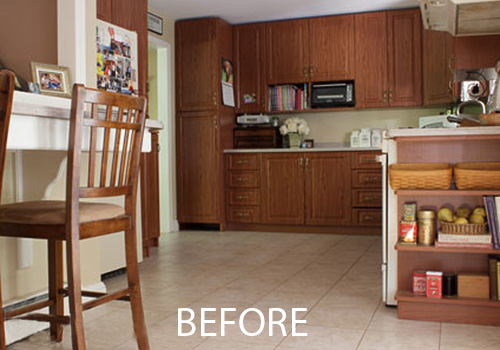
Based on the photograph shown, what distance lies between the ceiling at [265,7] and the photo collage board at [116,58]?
4.85 ft

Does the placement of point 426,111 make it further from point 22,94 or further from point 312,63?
point 22,94

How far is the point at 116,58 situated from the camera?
13.0 feet

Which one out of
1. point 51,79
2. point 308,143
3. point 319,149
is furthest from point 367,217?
point 51,79

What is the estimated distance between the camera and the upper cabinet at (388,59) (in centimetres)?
565

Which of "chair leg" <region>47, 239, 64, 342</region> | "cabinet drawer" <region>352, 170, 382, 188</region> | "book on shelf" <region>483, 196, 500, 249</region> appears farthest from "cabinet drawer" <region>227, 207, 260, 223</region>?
"chair leg" <region>47, 239, 64, 342</region>

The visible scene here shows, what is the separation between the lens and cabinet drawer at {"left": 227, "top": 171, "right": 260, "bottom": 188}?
19.6ft

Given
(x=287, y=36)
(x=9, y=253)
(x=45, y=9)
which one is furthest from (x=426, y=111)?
(x=9, y=253)

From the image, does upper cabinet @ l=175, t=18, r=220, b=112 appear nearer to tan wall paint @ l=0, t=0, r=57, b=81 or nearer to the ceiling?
the ceiling

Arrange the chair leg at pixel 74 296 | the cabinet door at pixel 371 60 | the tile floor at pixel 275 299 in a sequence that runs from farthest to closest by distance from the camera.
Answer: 1. the cabinet door at pixel 371 60
2. the tile floor at pixel 275 299
3. the chair leg at pixel 74 296

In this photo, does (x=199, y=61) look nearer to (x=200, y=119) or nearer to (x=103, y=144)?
(x=200, y=119)

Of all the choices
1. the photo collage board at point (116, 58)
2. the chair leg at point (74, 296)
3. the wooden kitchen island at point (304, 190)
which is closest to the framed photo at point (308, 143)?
the wooden kitchen island at point (304, 190)

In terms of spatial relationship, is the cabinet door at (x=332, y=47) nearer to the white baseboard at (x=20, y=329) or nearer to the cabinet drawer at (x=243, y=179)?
the cabinet drawer at (x=243, y=179)

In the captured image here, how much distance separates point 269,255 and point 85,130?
8.64 feet

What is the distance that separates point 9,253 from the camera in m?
2.52
